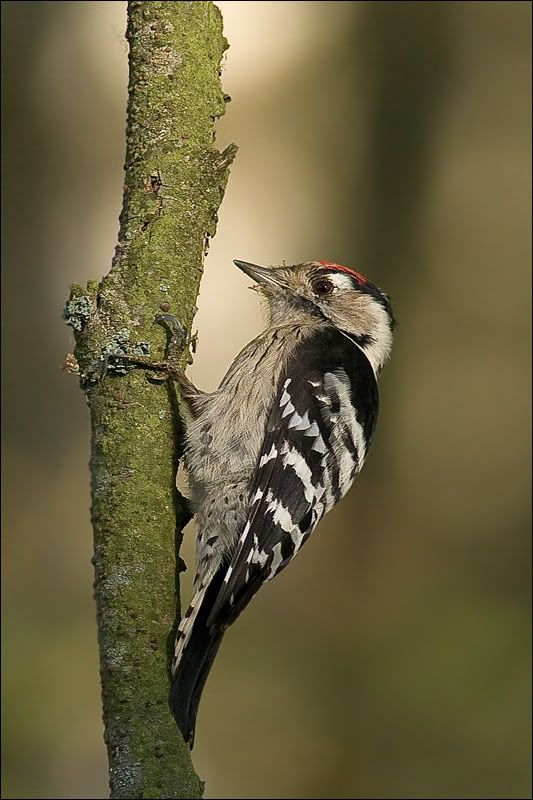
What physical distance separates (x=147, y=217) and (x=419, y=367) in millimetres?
4744

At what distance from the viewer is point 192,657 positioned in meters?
3.02

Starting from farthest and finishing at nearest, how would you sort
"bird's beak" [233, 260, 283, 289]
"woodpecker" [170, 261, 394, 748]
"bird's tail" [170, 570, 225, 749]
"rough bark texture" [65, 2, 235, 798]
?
"bird's beak" [233, 260, 283, 289] < "woodpecker" [170, 261, 394, 748] < "bird's tail" [170, 570, 225, 749] < "rough bark texture" [65, 2, 235, 798]

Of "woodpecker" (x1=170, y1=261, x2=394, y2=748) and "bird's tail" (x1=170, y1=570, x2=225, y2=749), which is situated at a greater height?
Result: "woodpecker" (x1=170, y1=261, x2=394, y2=748)

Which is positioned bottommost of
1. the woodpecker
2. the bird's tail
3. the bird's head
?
the bird's tail

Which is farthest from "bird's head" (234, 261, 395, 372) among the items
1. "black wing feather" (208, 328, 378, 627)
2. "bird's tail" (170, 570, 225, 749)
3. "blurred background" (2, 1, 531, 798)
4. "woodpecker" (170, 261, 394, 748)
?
"blurred background" (2, 1, 531, 798)

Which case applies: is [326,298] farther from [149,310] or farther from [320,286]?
[149,310]

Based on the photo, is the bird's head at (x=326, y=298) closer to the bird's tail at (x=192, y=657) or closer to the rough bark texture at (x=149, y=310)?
the rough bark texture at (x=149, y=310)

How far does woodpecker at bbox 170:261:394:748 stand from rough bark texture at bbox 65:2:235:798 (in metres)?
0.22

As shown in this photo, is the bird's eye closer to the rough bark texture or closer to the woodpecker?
the woodpecker

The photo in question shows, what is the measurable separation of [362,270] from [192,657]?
4.85 m

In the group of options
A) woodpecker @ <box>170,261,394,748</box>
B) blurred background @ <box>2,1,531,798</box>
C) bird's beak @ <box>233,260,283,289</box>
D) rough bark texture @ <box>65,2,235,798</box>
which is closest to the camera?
rough bark texture @ <box>65,2,235,798</box>

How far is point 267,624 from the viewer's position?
7.35 meters

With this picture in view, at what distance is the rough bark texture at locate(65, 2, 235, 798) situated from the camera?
2.75 meters

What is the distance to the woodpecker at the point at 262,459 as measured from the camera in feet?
10.6
